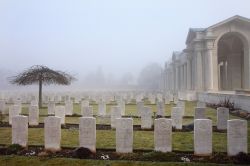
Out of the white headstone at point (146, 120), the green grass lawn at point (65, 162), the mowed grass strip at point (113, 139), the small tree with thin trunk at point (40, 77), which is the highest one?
the small tree with thin trunk at point (40, 77)

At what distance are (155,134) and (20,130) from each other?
377 centimetres

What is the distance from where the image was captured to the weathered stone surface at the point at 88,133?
29.1 ft

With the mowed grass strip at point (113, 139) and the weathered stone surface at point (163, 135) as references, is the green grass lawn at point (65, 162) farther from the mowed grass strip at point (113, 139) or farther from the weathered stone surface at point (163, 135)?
the mowed grass strip at point (113, 139)

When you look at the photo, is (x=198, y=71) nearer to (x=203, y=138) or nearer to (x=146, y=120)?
(x=146, y=120)

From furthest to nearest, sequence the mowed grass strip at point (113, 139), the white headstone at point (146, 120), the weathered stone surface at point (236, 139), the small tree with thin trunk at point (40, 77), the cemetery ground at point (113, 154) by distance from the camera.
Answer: the small tree with thin trunk at point (40, 77) < the white headstone at point (146, 120) < the mowed grass strip at point (113, 139) < the weathered stone surface at point (236, 139) < the cemetery ground at point (113, 154)

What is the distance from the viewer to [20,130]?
938 cm

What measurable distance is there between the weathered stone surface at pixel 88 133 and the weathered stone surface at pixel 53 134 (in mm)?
646

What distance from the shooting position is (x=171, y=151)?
8766 millimetres

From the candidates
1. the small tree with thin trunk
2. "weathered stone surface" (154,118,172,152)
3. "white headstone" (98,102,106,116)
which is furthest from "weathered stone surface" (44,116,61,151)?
the small tree with thin trunk

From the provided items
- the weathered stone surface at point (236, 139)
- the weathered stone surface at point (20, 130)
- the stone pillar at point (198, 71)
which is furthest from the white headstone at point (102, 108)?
the stone pillar at point (198, 71)

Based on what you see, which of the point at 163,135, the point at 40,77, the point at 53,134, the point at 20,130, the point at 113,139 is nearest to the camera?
the point at 163,135

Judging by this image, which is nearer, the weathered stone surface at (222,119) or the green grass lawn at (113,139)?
the green grass lawn at (113,139)

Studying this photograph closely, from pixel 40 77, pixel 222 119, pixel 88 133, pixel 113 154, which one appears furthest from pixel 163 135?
pixel 40 77

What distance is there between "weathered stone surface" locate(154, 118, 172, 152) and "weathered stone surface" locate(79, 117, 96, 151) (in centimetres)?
165
